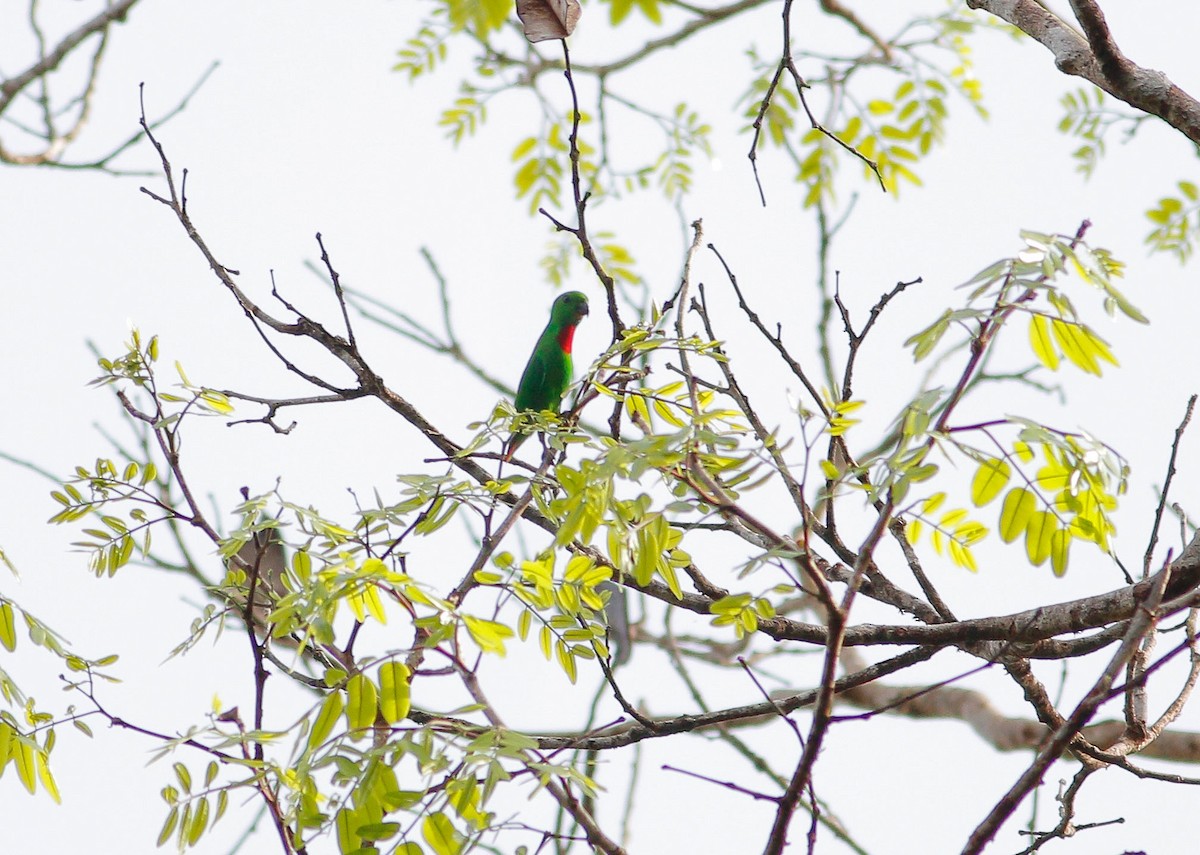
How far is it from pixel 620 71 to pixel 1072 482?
556 cm

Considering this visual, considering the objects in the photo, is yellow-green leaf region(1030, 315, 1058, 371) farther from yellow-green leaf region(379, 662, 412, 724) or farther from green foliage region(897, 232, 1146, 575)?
yellow-green leaf region(379, 662, 412, 724)

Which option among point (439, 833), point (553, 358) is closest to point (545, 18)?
point (439, 833)

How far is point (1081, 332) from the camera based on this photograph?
65.9 inches

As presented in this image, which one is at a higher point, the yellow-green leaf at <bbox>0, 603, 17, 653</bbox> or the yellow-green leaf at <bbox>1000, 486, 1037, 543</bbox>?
the yellow-green leaf at <bbox>1000, 486, 1037, 543</bbox>

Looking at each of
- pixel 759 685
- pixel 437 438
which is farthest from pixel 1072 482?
pixel 437 438

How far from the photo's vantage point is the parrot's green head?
5879 mm

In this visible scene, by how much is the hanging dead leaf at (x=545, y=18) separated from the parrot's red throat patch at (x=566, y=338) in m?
3.64

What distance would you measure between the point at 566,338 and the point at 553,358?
0.16 m

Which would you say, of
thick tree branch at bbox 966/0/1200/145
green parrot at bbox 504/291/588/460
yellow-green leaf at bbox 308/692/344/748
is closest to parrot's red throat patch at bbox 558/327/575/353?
green parrot at bbox 504/291/588/460

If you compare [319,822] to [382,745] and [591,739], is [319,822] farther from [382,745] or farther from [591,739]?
[591,739]

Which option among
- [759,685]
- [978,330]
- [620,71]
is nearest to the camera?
[978,330]

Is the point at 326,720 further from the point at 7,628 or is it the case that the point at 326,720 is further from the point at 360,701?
the point at 7,628

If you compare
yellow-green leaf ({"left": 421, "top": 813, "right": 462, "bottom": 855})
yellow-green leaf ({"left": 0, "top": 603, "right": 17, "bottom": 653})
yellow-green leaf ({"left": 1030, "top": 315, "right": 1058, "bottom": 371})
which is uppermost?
yellow-green leaf ({"left": 1030, "top": 315, "right": 1058, "bottom": 371})

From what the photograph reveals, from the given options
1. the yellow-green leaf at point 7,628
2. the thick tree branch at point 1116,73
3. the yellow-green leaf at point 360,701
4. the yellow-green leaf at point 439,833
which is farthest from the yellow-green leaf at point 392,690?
the thick tree branch at point 1116,73
